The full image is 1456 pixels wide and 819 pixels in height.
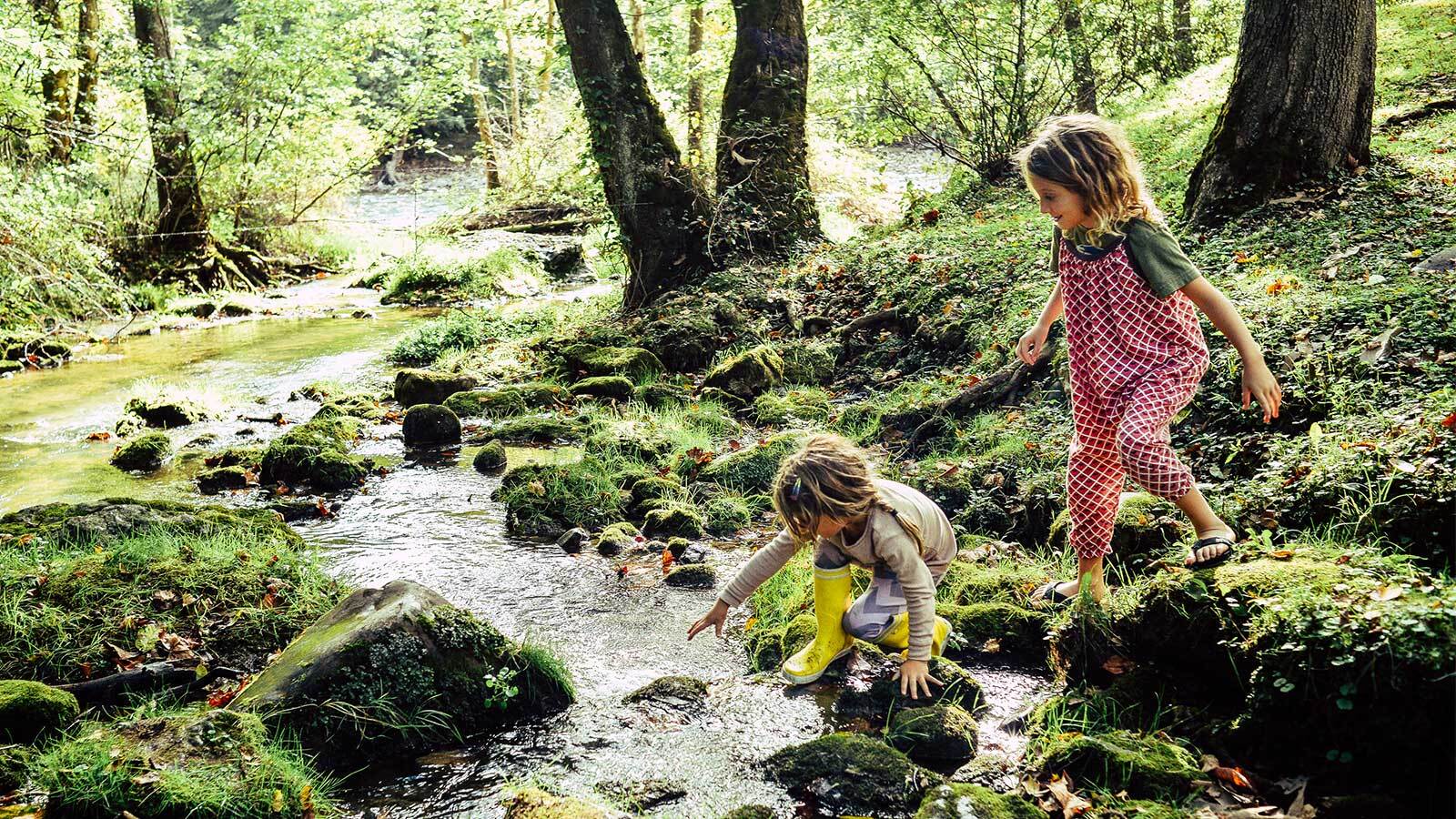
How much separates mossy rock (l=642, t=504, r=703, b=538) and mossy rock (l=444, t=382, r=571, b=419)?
3678mm

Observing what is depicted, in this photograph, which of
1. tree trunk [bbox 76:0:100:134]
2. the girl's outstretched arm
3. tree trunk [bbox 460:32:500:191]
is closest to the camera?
the girl's outstretched arm

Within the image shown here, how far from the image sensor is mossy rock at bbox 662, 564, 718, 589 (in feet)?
18.7

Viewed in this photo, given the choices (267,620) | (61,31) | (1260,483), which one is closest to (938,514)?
(1260,483)

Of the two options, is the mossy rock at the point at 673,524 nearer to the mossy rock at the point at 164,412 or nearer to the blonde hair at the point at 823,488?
the blonde hair at the point at 823,488

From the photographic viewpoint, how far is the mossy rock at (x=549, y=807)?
327 cm

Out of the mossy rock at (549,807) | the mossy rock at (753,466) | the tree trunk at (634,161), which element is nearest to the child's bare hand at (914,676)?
the mossy rock at (549,807)

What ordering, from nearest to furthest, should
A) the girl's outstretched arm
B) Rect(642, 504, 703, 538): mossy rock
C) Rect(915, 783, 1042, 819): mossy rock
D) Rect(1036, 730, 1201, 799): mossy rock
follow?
Rect(915, 783, 1042, 819): mossy rock
Rect(1036, 730, 1201, 799): mossy rock
the girl's outstretched arm
Rect(642, 504, 703, 538): mossy rock

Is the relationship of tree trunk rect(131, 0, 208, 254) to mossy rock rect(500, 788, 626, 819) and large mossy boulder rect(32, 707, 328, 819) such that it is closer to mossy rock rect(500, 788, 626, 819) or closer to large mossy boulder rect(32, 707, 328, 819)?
large mossy boulder rect(32, 707, 328, 819)

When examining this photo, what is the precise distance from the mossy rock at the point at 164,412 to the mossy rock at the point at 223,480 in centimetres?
232

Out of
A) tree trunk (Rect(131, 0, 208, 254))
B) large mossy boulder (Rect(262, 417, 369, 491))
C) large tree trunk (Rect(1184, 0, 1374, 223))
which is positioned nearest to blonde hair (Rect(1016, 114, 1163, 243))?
large tree trunk (Rect(1184, 0, 1374, 223))

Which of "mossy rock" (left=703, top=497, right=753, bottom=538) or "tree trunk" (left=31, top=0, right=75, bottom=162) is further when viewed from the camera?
"tree trunk" (left=31, top=0, right=75, bottom=162)

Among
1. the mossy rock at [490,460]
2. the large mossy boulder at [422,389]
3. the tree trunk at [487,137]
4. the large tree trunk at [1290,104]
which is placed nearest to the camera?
the large tree trunk at [1290,104]

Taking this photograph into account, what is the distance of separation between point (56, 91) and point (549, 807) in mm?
17864

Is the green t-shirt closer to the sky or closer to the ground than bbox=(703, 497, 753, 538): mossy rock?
closer to the sky
